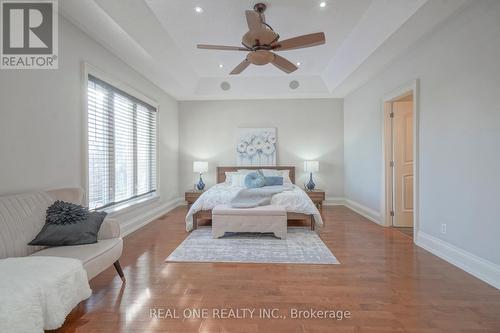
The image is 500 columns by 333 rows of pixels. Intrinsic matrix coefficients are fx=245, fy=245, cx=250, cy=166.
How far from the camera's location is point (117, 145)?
3.72m

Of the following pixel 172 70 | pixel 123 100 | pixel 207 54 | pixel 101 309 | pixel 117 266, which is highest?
pixel 207 54

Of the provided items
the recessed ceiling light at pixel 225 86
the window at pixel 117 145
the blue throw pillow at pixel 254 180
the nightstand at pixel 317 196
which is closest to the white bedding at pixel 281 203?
the blue throw pillow at pixel 254 180

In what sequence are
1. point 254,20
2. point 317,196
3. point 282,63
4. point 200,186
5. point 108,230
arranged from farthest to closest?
1. point 200,186
2. point 317,196
3. point 282,63
4. point 254,20
5. point 108,230

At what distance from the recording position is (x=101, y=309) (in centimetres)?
195

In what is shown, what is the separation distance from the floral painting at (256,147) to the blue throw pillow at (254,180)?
1.08 m

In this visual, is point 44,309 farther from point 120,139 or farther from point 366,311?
point 120,139

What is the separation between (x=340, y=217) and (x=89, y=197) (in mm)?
4257

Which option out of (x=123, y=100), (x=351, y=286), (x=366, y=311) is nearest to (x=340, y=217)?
(x=351, y=286)

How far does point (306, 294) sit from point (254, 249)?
113cm

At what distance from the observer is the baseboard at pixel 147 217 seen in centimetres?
384

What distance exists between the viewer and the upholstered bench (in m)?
3.55

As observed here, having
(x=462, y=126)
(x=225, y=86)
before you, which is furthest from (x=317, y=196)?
(x=225, y=86)

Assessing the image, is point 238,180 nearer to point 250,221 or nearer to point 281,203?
point 281,203

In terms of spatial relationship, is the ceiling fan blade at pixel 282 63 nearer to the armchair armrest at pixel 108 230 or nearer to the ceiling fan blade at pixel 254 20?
the ceiling fan blade at pixel 254 20
